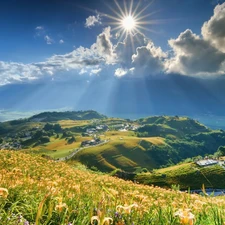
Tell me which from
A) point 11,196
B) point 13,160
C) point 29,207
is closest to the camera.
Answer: point 29,207

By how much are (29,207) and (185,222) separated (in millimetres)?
2672

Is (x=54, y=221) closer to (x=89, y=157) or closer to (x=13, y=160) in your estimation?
(x=13, y=160)

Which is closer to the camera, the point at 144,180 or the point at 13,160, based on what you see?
the point at 13,160

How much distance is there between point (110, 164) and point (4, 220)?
624 feet

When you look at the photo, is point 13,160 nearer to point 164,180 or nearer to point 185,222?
point 185,222

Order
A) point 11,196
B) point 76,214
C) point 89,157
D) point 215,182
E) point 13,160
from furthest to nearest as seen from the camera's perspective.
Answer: point 89,157 < point 215,182 < point 13,160 < point 11,196 < point 76,214

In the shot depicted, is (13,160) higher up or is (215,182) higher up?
(215,182)

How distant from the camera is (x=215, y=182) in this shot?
361 ft

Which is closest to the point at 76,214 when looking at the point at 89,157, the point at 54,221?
the point at 54,221

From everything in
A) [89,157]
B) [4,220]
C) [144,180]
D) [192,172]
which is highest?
[89,157]

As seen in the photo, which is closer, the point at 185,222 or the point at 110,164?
the point at 185,222

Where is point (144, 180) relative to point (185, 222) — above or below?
above

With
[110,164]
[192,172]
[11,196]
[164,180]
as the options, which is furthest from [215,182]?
[11,196]

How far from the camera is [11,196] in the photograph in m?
5.04
